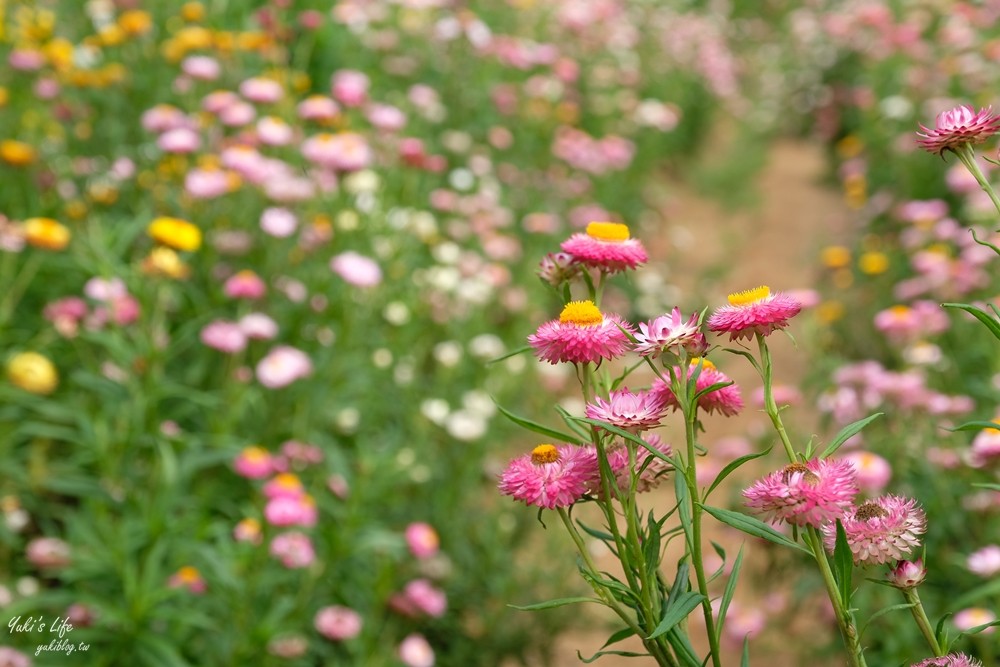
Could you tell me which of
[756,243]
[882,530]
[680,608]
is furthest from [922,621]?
[756,243]

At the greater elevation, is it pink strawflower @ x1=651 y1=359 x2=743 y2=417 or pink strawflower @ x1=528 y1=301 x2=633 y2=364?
pink strawflower @ x1=528 y1=301 x2=633 y2=364

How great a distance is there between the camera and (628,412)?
822mm

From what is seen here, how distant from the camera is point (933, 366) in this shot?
3.01m

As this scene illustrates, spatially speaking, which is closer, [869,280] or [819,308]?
[819,308]

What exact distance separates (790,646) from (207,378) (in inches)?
79.6

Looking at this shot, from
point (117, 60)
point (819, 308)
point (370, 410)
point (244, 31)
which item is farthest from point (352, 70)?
point (819, 308)

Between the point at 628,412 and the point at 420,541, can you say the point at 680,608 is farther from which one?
the point at 420,541

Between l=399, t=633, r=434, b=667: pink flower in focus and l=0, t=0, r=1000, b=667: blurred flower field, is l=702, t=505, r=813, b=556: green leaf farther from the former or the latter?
l=399, t=633, r=434, b=667: pink flower in focus

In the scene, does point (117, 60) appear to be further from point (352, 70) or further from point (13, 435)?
point (13, 435)

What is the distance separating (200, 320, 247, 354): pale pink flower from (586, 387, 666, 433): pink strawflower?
2.11 metres

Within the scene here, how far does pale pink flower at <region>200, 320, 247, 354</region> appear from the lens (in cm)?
277

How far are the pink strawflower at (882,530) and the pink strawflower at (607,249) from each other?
334mm

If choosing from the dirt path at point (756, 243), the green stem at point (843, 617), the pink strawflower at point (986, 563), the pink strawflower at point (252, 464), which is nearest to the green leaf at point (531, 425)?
the green stem at point (843, 617)

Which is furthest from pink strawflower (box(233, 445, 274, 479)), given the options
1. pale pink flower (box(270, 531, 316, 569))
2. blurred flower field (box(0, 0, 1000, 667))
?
pale pink flower (box(270, 531, 316, 569))
